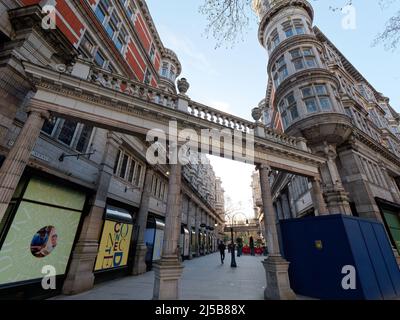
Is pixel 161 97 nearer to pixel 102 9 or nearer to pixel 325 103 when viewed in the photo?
pixel 102 9

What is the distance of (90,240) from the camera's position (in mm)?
8758

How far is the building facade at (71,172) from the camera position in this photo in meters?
6.61

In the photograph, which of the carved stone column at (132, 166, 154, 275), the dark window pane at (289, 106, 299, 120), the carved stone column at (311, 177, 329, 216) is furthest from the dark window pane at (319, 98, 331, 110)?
the carved stone column at (132, 166, 154, 275)

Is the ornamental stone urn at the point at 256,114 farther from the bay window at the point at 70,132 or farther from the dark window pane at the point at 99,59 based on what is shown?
the dark window pane at the point at 99,59

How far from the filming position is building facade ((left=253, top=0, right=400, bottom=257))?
1405cm

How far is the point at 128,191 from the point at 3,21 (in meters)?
9.26

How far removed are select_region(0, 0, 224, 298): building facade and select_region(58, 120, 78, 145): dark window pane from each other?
4cm

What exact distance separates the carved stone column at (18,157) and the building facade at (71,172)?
35 cm

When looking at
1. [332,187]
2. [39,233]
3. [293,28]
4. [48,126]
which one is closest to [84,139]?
[48,126]

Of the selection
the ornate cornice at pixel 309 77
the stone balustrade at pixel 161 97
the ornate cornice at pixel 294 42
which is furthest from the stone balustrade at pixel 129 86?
the ornate cornice at pixel 294 42

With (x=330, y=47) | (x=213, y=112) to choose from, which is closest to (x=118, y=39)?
(x=213, y=112)

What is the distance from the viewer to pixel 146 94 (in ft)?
28.0
